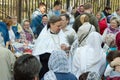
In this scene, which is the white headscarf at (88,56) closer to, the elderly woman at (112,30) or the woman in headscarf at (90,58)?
the woman in headscarf at (90,58)

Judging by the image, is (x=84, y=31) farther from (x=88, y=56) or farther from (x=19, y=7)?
(x=19, y=7)

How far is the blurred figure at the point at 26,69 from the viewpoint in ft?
A: 17.3

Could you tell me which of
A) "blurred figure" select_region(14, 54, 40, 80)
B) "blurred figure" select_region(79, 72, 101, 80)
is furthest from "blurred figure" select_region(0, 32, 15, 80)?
"blurred figure" select_region(79, 72, 101, 80)

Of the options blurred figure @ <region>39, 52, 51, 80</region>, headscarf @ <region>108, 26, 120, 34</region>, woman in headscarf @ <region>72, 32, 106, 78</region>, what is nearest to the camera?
blurred figure @ <region>39, 52, 51, 80</region>

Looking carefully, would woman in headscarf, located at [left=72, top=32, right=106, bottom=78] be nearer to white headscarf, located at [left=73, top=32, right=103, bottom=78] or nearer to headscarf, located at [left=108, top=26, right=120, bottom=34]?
white headscarf, located at [left=73, top=32, right=103, bottom=78]

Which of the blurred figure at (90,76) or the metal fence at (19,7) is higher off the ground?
the blurred figure at (90,76)

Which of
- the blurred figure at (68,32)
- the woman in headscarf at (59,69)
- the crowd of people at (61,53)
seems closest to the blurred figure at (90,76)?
the crowd of people at (61,53)

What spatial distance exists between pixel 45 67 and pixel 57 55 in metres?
1.77

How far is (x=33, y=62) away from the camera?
539 cm

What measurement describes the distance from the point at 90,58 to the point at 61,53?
2.16 metres

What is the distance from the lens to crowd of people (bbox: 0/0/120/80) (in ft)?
20.1

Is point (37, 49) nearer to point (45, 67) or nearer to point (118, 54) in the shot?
point (45, 67)

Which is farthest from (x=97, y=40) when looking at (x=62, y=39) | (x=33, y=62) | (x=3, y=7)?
(x=3, y=7)

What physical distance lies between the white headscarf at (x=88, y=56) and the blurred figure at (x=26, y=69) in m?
2.90
